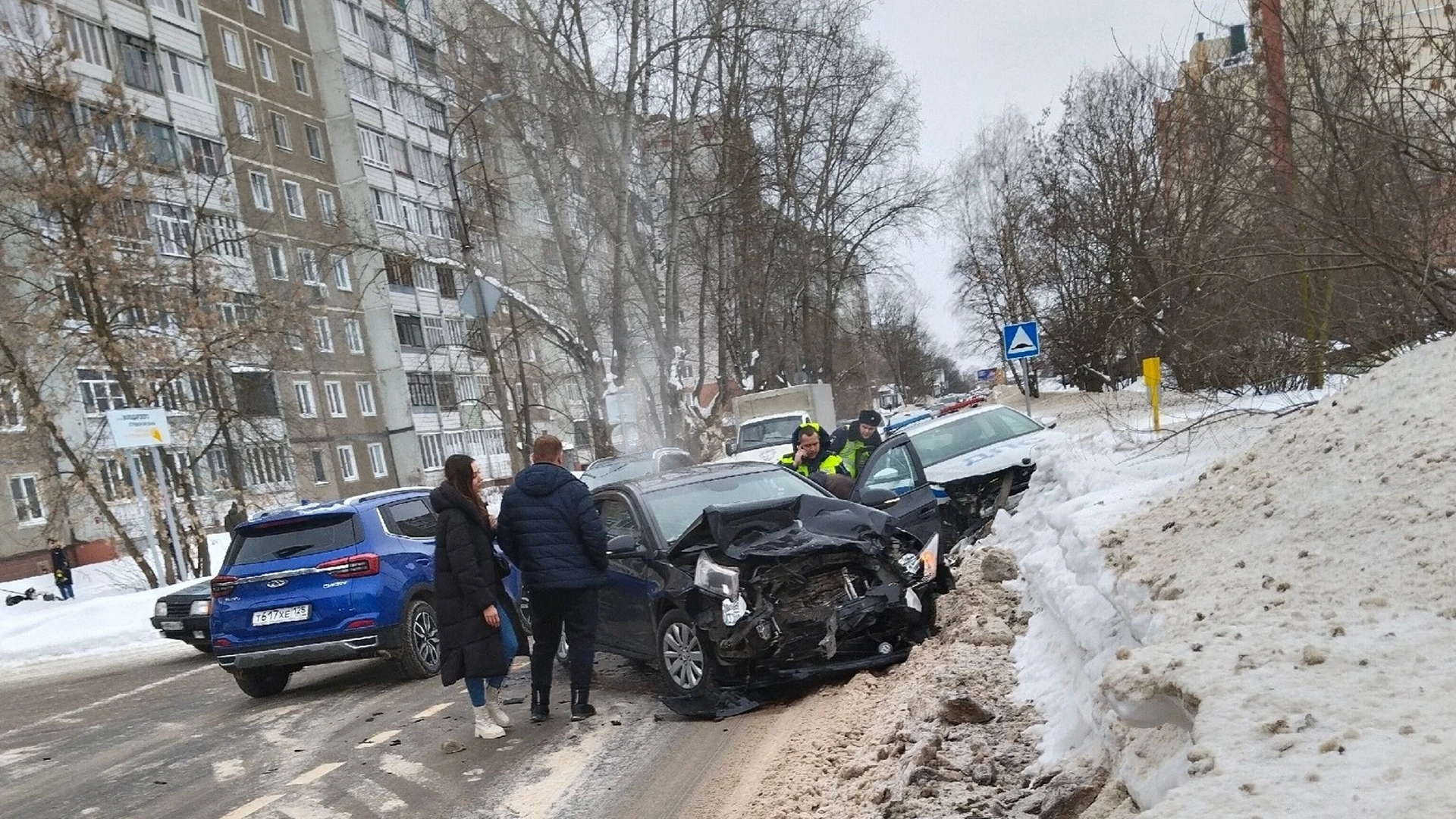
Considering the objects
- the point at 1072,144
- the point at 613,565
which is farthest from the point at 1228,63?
the point at 1072,144

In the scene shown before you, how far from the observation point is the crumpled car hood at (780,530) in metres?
7.73

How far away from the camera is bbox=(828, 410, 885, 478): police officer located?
43.3ft

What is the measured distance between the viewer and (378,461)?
53094 mm

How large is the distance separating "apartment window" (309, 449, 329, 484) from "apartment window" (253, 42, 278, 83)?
15.5 meters

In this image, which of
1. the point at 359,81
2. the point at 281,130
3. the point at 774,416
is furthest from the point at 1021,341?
the point at 359,81

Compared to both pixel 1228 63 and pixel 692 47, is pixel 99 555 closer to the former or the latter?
pixel 692 47

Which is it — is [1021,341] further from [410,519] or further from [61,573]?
[61,573]

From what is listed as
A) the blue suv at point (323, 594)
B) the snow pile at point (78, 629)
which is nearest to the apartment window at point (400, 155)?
the snow pile at point (78, 629)

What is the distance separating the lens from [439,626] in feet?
25.4

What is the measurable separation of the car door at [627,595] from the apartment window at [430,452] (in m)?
47.0

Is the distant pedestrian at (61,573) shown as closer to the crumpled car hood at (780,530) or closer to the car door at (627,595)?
the car door at (627,595)

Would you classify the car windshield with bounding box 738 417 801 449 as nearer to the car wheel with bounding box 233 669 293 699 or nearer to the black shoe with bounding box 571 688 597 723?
the car wheel with bounding box 233 669 293 699

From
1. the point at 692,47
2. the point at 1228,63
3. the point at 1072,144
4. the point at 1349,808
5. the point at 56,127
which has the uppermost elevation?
the point at 692,47

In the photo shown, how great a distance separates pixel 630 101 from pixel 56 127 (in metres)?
14.7
